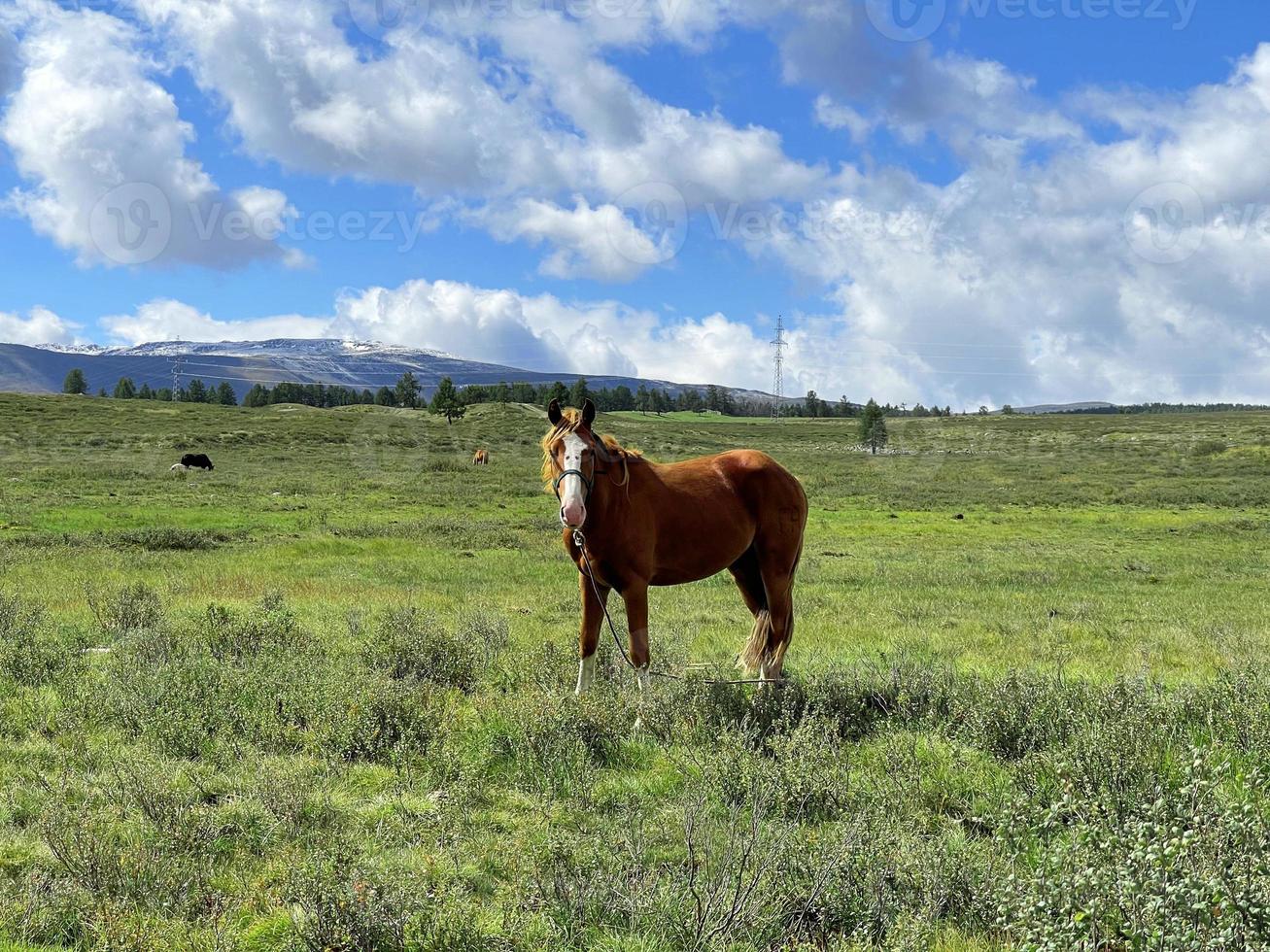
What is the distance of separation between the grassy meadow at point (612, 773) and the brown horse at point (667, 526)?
2.25 ft

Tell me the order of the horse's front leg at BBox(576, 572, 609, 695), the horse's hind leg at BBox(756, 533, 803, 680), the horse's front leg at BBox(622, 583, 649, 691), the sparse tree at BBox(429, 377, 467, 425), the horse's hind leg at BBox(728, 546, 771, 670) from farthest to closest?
the sparse tree at BBox(429, 377, 467, 425)
the horse's hind leg at BBox(728, 546, 771, 670)
the horse's hind leg at BBox(756, 533, 803, 680)
the horse's front leg at BBox(576, 572, 609, 695)
the horse's front leg at BBox(622, 583, 649, 691)

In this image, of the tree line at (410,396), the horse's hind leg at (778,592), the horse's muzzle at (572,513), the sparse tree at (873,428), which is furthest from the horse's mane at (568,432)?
the tree line at (410,396)

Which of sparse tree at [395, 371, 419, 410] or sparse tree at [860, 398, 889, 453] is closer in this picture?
sparse tree at [860, 398, 889, 453]

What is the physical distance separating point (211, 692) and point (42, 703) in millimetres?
1273

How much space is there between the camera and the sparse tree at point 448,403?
90688 mm

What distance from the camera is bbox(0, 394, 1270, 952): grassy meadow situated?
3.32 m

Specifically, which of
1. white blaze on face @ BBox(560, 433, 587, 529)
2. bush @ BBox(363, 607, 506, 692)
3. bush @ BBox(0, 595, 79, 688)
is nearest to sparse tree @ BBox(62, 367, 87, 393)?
bush @ BBox(0, 595, 79, 688)

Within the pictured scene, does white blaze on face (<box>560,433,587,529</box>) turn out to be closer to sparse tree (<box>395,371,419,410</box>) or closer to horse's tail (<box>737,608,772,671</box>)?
horse's tail (<box>737,608,772,671</box>)

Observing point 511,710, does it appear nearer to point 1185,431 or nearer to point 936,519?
point 936,519

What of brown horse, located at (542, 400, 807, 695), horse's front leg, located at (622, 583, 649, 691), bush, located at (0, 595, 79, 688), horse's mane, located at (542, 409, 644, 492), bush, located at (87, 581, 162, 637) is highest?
horse's mane, located at (542, 409, 644, 492)

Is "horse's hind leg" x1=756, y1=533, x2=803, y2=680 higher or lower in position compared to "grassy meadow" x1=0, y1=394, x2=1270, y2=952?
higher

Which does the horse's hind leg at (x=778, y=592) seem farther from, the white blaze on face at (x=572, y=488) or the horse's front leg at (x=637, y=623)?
the white blaze on face at (x=572, y=488)

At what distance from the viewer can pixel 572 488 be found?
5.94 meters

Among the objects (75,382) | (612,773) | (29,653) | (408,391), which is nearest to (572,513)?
(612,773)
